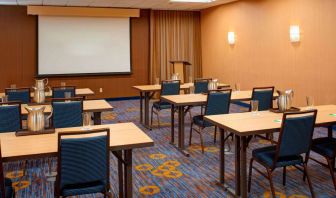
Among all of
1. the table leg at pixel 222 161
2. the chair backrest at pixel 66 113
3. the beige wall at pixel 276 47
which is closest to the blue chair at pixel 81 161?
the table leg at pixel 222 161

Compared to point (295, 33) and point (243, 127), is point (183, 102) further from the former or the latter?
point (295, 33)

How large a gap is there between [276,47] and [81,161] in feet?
19.9

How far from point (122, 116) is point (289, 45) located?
156 inches

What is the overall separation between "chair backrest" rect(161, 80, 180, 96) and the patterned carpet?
1.26 meters

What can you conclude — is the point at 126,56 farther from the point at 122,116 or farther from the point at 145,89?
the point at 145,89

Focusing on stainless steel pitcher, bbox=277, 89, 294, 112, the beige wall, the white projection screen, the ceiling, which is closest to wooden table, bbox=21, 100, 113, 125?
stainless steel pitcher, bbox=277, 89, 294, 112

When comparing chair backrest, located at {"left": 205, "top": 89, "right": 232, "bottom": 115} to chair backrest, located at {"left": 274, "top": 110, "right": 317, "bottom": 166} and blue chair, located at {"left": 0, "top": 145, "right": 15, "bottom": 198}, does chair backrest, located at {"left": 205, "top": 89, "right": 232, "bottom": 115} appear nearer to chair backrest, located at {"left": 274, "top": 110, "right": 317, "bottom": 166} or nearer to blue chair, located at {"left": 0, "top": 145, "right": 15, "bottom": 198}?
chair backrest, located at {"left": 274, "top": 110, "right": 317, "bottom": 166}

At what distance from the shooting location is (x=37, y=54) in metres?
9.24

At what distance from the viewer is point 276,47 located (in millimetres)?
7465

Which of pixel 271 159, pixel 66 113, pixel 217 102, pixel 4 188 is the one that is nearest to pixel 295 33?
pixel 217 102

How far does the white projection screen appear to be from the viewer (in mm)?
9320

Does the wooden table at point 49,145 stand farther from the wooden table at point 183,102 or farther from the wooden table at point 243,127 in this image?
the wooden table at point 183,102

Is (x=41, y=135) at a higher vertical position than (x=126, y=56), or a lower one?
lower

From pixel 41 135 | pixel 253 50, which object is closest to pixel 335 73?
pixel 253 50
